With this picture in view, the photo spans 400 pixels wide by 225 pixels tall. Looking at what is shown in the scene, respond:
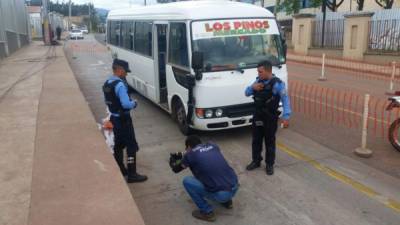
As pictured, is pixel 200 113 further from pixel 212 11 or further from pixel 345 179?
pixel 345 179

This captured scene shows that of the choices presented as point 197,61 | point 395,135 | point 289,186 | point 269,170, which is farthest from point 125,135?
point 395,135

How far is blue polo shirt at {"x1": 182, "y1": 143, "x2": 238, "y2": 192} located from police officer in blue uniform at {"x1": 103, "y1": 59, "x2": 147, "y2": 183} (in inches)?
55.3

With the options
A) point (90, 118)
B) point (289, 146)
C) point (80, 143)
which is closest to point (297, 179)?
point (289, 146)

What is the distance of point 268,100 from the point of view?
237 inches

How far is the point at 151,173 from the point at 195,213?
63.0 inches

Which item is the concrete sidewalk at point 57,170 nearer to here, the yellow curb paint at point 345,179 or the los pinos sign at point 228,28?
the los pinos sign at point 228,28

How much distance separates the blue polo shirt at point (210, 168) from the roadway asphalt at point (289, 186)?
0.46m

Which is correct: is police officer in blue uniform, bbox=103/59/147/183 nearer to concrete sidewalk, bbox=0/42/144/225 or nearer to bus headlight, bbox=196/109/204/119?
concrete sidewalk, bbox=0/42/144/225

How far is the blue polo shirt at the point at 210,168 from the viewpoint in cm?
476

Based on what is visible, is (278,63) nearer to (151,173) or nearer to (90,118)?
(151,173)

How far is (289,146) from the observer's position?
7555mm

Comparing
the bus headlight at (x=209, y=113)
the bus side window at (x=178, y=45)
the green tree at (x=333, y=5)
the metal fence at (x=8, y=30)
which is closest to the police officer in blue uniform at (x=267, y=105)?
the bus headlight at (x=209, y=113)

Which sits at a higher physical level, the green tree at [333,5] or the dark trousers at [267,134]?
the green tree at [333,5]

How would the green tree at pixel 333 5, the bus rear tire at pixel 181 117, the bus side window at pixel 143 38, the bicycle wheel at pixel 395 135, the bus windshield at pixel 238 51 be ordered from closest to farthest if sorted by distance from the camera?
the bicycle wheel at pixel 395 135 → the bus windshield at pixel 238 51 → the bus rear tire at pixel 181 117 → the bus side window at pixel 143 38 → the green tree at pixel 333 5
